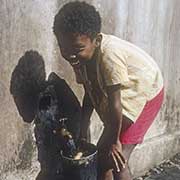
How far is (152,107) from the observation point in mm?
3902

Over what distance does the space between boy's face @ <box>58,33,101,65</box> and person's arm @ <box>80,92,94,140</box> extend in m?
0.52

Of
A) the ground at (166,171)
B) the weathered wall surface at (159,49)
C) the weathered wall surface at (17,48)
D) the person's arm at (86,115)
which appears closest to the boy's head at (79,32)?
the weathered wall surface at (17,48)

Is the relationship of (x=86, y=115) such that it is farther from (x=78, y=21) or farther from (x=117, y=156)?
(x=78, y=21)

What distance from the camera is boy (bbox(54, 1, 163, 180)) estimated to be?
11.8 feet

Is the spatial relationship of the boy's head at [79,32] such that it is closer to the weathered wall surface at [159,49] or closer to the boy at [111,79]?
the boy at [111,79]

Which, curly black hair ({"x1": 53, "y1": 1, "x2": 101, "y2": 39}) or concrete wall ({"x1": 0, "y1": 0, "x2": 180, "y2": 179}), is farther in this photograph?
concrete wall ({"x1": 0, "y1": 0, "x2": 180, "y2": 179})

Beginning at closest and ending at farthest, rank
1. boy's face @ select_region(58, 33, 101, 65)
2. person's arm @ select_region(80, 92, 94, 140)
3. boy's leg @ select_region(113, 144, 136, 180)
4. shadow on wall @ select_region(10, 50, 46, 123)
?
boy's face @ select_region(58, 33, 101, 65) < shadow on wall @ select_region(10, 50, 46, 123) < boy's leg @ select_region(113, 144, 136, 180) < person's arm @ select_region(80, 92, 94, 140)

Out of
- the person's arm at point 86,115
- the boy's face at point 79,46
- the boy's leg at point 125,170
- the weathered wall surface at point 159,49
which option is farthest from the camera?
the weathered wall surface at point 159,49

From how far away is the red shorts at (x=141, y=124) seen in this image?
3.84 meters

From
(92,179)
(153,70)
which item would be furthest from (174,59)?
(92,179)

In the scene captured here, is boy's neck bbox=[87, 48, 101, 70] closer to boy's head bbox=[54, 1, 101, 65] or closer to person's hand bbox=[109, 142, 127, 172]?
boy's head bbox=[54, 1, 101, 65]

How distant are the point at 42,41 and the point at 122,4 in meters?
0.92

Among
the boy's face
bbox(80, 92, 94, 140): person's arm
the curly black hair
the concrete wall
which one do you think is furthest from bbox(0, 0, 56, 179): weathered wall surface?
bbox(80, 92, 94, 140): person's arm

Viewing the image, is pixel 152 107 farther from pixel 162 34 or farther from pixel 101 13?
pixel 162 34
